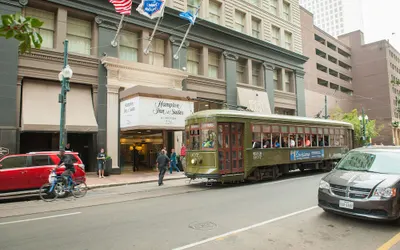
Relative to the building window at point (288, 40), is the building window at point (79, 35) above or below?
below

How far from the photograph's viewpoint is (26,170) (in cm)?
1089

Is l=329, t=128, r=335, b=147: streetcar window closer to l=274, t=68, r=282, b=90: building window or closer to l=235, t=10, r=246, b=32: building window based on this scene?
l=274, t=68, r=282, b=90: building window

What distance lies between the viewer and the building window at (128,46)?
19.8m

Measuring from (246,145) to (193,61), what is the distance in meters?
12.5

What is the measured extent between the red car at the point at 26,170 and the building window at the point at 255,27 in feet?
73.2

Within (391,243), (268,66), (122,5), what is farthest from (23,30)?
(268,66)

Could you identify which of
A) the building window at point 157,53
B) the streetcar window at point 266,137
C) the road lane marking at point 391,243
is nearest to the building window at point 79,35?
the building window at point 157,53

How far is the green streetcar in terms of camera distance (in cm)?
1226

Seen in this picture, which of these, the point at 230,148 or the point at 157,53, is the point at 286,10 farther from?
the point at 230,148

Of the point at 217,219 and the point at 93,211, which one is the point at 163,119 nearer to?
the point at 93,211

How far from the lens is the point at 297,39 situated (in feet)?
107

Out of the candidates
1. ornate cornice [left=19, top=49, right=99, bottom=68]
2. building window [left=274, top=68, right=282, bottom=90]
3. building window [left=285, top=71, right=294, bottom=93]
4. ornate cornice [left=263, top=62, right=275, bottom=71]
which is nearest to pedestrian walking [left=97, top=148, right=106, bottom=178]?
ornate cornice [left=19, top=49, right=99, bottom=68]

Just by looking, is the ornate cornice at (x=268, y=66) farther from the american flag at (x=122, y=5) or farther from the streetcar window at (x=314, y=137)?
the american flag at (x=122, y=5)

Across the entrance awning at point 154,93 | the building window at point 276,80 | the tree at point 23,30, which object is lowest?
the tree at point 23,30
